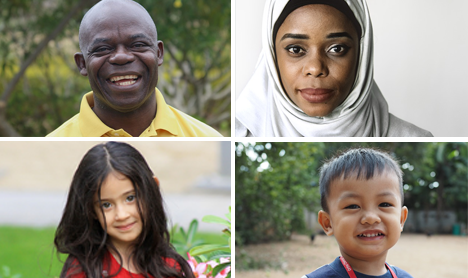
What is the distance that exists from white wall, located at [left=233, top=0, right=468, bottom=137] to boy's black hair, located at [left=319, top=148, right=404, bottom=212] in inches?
11.2

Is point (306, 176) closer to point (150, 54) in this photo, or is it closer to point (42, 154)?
point (42, 154)

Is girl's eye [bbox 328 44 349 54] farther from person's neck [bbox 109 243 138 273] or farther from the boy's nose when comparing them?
person's neck [bbox 109 243 138 273]

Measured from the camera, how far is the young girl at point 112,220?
41.4 inches

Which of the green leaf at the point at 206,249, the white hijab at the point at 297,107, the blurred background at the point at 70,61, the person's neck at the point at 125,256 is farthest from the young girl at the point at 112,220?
the blurred background at the point at 70,61

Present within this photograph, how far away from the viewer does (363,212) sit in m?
1.05

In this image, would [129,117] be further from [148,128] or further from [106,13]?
[106,13]

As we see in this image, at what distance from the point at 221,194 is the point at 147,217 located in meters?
1.87

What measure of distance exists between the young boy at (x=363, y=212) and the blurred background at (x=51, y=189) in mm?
1160

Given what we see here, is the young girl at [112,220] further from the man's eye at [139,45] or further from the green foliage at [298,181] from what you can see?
the green foliage at [298,181]

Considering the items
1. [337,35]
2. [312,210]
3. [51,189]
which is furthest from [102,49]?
[312,210]

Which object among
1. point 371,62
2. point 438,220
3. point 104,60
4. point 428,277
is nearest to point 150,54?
point 104,60

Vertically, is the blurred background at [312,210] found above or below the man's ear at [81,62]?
below

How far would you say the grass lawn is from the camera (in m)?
2.23

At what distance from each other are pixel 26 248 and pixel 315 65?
2.02 m
